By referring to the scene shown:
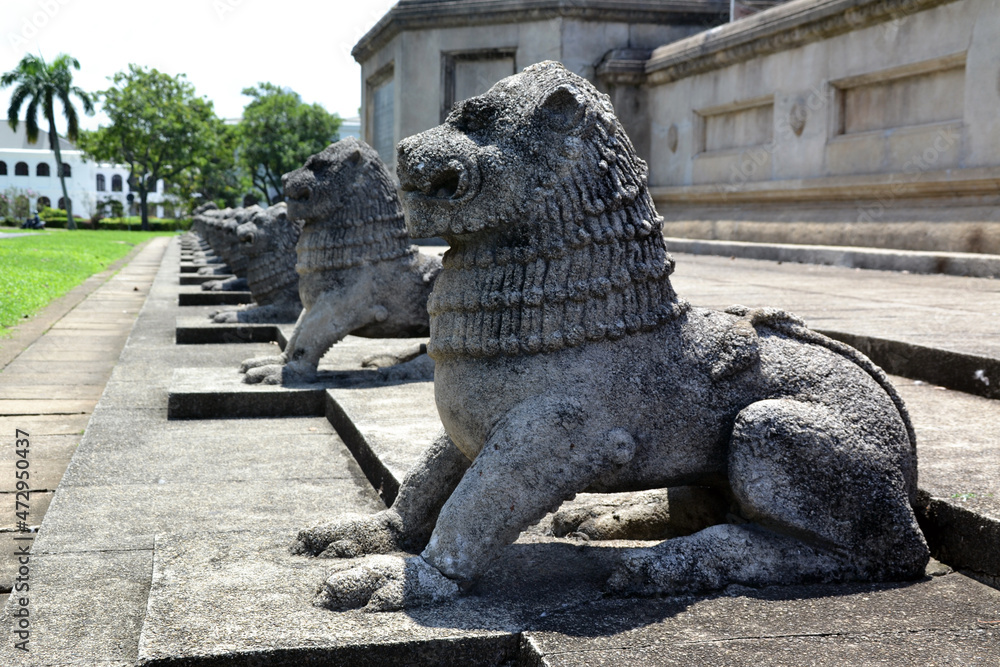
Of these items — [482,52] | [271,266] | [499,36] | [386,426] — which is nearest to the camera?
[386,426]

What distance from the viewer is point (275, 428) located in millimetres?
5215

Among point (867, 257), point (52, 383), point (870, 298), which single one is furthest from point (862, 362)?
point (867, 257)

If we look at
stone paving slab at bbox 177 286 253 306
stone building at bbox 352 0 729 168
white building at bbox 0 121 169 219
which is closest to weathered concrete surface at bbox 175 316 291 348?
stone paving slab at bbox 177 286 253 306

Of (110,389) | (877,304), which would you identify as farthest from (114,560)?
(877,304)

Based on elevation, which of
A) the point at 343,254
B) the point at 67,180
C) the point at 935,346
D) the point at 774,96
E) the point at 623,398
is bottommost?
the point at 935,346

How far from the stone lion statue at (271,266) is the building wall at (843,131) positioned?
694 cm

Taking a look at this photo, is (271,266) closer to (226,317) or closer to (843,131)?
(226,317)

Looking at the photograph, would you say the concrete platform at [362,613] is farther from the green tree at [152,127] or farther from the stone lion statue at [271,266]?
the green tree at [152,127]

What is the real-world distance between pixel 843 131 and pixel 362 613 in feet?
38.4

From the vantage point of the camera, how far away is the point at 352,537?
2891 mm

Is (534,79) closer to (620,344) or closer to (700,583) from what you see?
(620,344)

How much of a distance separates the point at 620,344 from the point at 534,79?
0.77m

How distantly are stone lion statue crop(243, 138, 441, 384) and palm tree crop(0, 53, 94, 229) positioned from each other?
59.8 metres

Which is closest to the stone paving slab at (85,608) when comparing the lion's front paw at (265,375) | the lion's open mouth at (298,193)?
the lion's front paw at (265,375)
